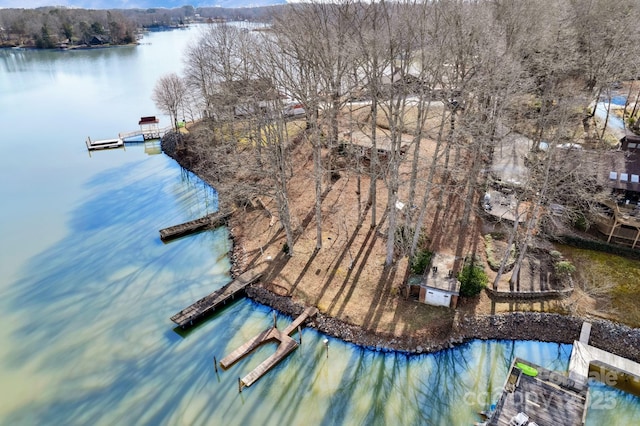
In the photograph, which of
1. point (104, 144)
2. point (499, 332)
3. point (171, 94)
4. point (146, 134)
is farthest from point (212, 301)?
point (146, 134)

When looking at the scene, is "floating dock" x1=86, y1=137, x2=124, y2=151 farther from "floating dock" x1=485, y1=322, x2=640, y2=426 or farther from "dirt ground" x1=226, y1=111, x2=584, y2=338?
"floating dock" x1=485, y1=322, x2=640, y2=426

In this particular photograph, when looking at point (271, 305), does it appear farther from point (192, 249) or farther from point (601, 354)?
point (601, 354)

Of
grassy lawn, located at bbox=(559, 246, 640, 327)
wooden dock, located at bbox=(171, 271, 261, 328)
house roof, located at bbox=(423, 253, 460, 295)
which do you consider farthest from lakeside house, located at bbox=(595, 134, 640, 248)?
wooden dock, located at bbox=(171, 271, 261, 328)

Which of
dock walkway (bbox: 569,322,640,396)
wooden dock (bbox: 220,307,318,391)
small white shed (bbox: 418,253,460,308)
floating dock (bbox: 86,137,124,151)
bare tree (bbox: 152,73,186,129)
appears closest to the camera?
dock walkway (bbox: 569,322,640,396)

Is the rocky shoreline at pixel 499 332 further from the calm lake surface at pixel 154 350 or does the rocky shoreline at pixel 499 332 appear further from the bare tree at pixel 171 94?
the bare tree at pixel 171 94

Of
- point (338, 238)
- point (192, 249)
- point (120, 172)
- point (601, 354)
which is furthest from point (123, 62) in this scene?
point (601, 354)

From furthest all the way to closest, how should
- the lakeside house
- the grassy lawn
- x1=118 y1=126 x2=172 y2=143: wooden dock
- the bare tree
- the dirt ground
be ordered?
1. x1=118 y1=126 x2=172 y2=143: wooden dock
2. the bare tree
3. the lakeside house
4. the dirt ground
5. the grassy lawn

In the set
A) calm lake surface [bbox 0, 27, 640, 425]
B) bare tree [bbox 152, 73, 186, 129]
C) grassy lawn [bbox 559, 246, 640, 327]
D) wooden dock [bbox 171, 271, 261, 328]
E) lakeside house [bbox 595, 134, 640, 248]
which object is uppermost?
bare tree [bbox 152, 73, 186, 129]
